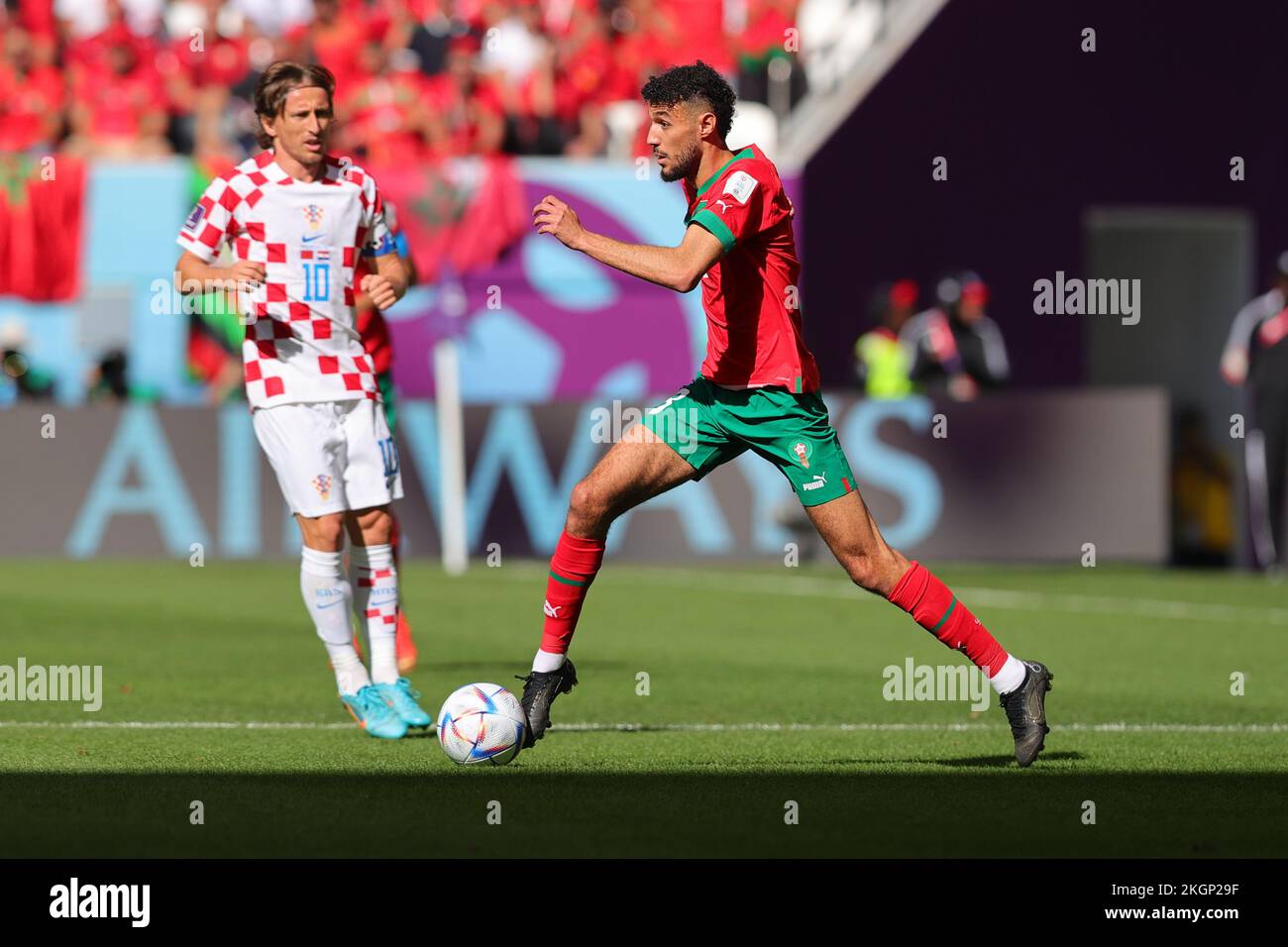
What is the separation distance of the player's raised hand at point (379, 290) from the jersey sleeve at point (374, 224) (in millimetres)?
179

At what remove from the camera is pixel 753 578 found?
17.2 m

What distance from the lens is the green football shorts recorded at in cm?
748

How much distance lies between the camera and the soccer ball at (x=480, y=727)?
7.45 meters

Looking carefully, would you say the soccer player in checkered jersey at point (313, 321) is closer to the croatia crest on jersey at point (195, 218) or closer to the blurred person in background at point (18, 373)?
the croatia crest on jersey at point (195, 218)

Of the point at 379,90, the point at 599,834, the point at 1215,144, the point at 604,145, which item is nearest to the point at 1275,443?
the point at 1215,144

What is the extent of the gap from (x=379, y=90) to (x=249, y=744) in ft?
45.9

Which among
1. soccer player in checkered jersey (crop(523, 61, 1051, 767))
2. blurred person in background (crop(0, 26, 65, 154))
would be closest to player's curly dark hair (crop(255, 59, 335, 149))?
soccer player in checkered jersey (crop(523, 61, 1051, 767))

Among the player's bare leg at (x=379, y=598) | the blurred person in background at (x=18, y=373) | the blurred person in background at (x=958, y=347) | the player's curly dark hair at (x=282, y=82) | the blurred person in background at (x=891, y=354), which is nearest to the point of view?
the player's curly dark hair at (x=282, y=82)

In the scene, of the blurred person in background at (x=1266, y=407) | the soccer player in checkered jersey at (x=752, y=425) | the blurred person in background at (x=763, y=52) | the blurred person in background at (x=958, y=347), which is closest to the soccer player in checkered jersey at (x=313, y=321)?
the soccer player in checkered jersey at (x=752, y=425)

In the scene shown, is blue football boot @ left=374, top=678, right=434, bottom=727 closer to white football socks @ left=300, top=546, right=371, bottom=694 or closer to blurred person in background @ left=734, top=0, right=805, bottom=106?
white football socks @ left=300, top=546, right=371, bottom=694

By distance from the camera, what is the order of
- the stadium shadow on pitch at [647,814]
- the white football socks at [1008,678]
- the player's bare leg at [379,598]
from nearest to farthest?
the stadium shadow on pitch at [647,814] < the white football socks at [1008,678] < the player's bare leg at [379,598]

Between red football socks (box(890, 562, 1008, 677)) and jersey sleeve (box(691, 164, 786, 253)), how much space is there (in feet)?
3.87

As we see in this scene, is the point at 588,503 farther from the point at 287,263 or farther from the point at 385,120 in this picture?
the point at 385,120

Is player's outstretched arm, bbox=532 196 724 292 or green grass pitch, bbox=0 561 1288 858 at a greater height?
player's outstretched arm, bbox=532 196 724 292
